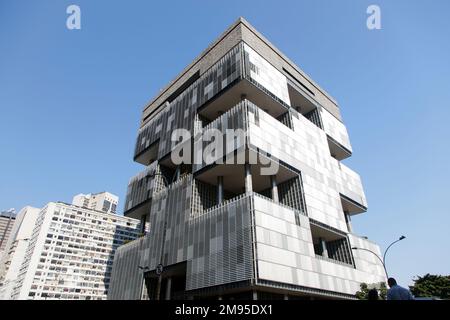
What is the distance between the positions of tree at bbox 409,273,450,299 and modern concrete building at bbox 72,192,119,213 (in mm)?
169387

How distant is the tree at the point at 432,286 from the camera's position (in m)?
36.6

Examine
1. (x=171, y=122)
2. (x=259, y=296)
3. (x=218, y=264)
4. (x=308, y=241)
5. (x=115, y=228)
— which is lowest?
(x=259, y=296)

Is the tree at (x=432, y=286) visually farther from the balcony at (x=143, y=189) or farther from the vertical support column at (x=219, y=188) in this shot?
the balcony at (x=143, y=189)

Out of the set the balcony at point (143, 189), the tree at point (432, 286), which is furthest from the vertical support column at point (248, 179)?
the tree at point (432, 286)

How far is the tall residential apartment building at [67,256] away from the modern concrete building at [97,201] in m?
42.3

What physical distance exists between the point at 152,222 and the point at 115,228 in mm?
112143

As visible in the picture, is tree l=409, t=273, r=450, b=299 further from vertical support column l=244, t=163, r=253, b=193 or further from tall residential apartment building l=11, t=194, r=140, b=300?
tall residential apartment building l=11, t=194, r=140, b=300

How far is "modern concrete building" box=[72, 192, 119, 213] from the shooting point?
581ft

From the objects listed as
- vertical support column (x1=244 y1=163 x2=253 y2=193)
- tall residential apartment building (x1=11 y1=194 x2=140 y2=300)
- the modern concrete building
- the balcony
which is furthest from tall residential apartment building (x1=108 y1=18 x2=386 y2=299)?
the modern concrete building

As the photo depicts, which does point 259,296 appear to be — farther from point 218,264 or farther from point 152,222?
point 152,222
